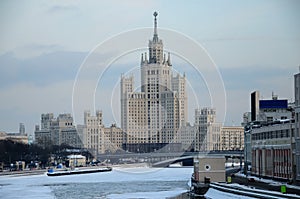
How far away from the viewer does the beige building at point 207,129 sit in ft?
486

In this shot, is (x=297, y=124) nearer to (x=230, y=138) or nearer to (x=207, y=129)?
(x=207, y=129)

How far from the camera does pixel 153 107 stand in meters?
156

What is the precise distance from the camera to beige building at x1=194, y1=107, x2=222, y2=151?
14825 centimetres

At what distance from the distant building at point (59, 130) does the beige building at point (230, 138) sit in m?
30.2

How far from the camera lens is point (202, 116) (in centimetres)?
15475

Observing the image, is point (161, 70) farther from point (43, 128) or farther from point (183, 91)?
point (43, 128)

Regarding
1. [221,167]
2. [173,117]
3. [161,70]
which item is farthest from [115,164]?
[221,167]

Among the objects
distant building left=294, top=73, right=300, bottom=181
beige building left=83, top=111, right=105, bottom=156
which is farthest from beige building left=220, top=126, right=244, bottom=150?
distant building left=294, top=73, right=300, bottom=181

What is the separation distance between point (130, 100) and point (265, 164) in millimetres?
105217

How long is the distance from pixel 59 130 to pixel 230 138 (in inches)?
1724

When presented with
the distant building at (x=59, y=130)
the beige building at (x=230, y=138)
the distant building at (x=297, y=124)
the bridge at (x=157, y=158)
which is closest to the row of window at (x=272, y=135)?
the distant building at (x=297, y=124)

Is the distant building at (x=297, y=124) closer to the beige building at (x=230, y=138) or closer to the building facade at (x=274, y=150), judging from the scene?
the building facade at (x=274, y=150)

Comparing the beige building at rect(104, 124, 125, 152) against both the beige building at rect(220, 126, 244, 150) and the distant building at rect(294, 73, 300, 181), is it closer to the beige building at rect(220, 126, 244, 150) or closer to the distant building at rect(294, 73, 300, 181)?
the beige building at rect(220, 126, 244, 150)

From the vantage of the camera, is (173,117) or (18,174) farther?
(173,117)
